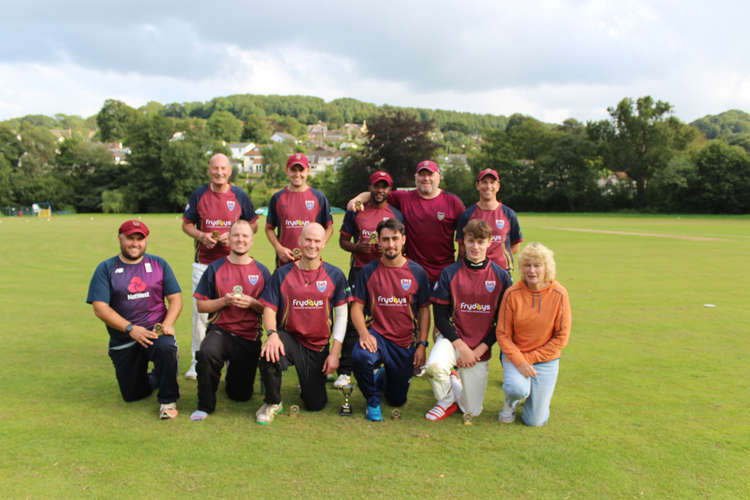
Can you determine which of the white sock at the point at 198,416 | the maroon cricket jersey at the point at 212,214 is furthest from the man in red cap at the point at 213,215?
the white sock at the point at 198,416

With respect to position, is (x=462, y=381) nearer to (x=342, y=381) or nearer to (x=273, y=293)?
(x=342, y=381)

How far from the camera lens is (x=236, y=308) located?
505 cm

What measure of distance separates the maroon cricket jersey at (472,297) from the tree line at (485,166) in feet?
182

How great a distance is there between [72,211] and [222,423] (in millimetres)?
73730

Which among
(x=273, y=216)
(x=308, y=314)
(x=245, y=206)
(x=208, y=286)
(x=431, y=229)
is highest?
(x=245, y=206)

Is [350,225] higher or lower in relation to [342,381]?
higher

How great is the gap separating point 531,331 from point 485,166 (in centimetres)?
6597

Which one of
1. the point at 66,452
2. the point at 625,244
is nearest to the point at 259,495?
the point at 66,452

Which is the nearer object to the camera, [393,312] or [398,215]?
[393,312]

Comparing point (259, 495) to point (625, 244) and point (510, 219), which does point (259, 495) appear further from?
point (625, 244)

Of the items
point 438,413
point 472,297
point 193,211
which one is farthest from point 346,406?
point 193,211

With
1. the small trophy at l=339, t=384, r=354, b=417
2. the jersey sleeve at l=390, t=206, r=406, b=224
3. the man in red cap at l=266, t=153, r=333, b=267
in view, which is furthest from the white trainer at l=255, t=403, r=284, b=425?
the jersey sleeve at l=390, t=206, r=406, b=224

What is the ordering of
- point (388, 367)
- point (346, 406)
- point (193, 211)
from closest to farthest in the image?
point (346, 406) → point (388, 367) → point (193, 211)

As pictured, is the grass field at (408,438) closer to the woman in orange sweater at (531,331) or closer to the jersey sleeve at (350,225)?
the woman in orange sweater at (531,331)
